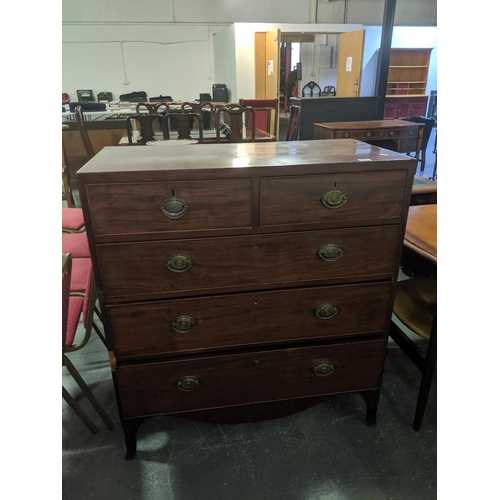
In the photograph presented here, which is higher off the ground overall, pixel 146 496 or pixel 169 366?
pixel 169 366

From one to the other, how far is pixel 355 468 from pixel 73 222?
1.82 m

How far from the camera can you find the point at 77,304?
1.48m

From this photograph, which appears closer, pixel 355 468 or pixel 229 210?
pixel 229 210

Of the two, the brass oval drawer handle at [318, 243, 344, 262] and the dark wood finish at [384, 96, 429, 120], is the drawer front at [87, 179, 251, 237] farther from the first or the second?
the dark wood finish at [384, 96, 429, 120]

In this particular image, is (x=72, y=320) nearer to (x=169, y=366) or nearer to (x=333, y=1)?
(x=169, y=366)

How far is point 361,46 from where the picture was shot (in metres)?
6.63

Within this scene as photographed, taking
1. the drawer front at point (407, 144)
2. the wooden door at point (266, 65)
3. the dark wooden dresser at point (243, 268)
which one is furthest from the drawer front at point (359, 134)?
the wooden door at point (266, 65)

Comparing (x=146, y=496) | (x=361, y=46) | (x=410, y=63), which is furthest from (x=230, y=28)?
(x=146, y=496)

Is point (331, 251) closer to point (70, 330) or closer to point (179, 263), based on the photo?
point (179, 263)

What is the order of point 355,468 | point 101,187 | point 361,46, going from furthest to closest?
point 361,46
point 355,468
point 101,187

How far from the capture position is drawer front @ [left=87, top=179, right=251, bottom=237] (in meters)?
1.05

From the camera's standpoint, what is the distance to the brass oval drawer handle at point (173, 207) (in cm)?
108

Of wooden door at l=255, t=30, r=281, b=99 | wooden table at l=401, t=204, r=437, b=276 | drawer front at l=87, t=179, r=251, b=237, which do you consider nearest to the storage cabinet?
wooden door at l=255, t=30, r=281, b=99

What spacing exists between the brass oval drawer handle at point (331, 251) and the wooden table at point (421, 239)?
324 millimetres
